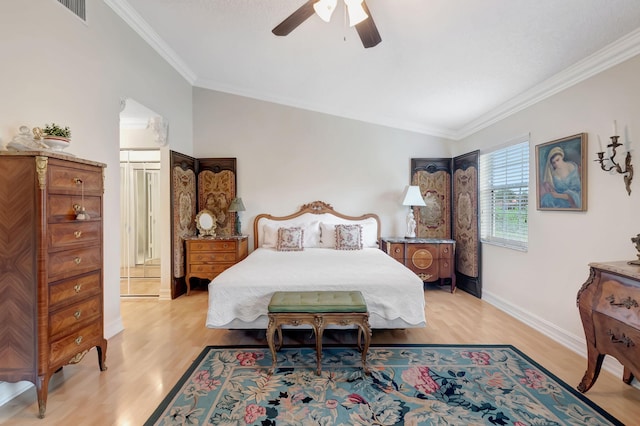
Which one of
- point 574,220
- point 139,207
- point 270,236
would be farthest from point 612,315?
point 139,207

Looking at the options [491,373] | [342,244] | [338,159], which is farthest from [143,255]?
[491,373]

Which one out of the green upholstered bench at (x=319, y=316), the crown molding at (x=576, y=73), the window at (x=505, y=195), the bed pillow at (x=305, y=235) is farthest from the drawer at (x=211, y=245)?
the crown molding at (x=576, y=73)

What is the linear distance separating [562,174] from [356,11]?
2.50 metres

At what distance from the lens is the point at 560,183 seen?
287 cm

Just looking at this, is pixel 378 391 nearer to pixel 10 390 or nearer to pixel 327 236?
pixel 10 390

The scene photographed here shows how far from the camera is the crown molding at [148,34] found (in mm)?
3038

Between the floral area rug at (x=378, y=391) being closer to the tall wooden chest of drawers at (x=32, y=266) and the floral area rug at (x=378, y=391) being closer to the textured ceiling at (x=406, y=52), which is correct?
the tall wooden chest of drawers at (x=32, y=266)

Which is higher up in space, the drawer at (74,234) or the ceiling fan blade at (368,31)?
the ceiling fan blade at (368,31)

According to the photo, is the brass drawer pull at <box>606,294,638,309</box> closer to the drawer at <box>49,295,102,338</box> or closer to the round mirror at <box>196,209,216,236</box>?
the drawer at <box>49,295,102,338</box>

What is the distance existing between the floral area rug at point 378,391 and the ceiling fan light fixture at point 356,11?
2.56 metres

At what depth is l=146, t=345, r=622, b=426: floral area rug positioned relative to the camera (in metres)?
1.82

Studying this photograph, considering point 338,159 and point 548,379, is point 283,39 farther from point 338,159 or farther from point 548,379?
point 548,379

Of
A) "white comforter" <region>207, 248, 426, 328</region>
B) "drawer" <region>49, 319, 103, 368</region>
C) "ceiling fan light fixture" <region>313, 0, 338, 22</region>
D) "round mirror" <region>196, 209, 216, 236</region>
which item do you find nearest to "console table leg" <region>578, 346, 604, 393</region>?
"white comforter" <region>207, 248, 426, 328</region>

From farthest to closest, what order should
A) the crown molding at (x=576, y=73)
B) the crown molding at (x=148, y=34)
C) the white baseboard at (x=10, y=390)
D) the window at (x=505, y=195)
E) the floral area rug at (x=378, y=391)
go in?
the window at (x=505, y=195), the crown molding at (x=148, y=34), the crown molding at (x=576, y=73), the white baseboard at (x=10, y=390), the floral area rug at (x=378, y=391)
